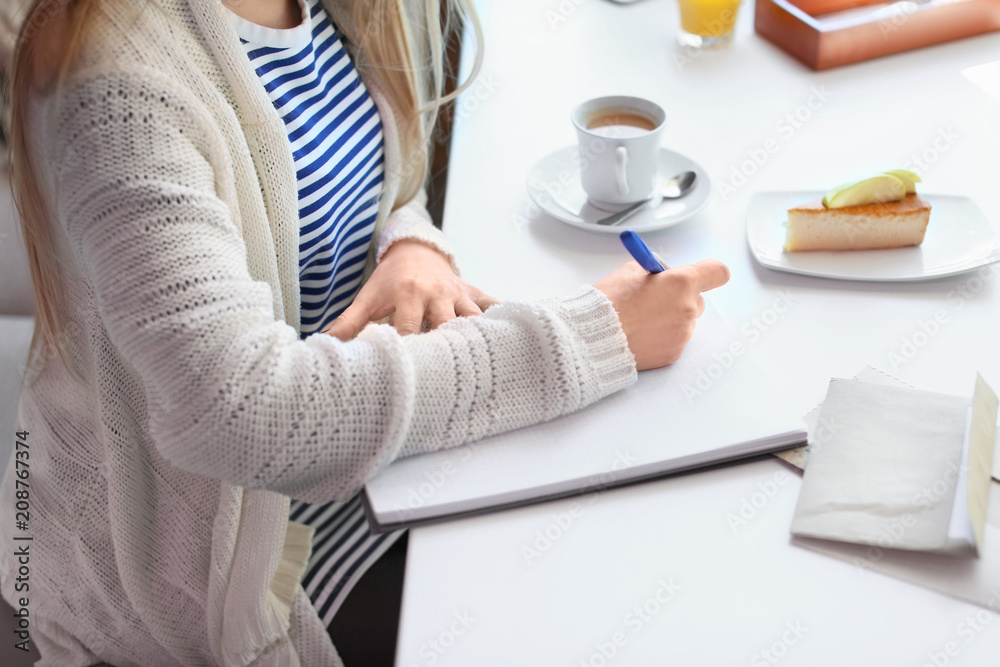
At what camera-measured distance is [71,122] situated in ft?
1.94

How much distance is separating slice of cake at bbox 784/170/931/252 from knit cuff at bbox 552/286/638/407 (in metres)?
0.26

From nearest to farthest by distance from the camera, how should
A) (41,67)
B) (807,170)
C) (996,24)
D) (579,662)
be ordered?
1. (579,662)
2. (41,67)
3. (807,170)
4. (996,24)

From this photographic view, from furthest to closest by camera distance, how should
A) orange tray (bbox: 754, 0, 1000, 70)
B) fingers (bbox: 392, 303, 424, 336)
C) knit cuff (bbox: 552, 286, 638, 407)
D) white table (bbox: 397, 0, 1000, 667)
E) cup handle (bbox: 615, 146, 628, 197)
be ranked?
1. orange tray (bbox: 754, 0, 1000, 70)
2. cup handle (bbox: 615, 146, 628, 197)
3. fingers (bbox: 392, 303, 424, 336)
4. knit cuff (bbox: 552, 286, 638, 407)
5. white table (bbox: 397, 0, 1000, 667)

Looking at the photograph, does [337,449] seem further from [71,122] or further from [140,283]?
[71,122]

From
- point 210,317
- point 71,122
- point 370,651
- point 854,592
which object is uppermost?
point 71,122

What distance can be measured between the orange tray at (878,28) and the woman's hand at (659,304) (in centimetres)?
61

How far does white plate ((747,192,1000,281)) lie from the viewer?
793mm

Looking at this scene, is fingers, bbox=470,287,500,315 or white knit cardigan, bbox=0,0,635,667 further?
fingers, bbox=470,287,500,315

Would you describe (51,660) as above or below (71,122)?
below

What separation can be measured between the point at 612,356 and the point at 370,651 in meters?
0.43

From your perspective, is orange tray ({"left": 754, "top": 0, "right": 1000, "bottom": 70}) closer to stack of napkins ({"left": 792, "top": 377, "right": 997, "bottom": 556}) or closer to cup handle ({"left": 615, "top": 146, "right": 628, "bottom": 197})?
cup handle ({"left": 615, "top": 146, "right": 628, "bottom": 197})

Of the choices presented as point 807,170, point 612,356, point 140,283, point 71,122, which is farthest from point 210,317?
point 807,170

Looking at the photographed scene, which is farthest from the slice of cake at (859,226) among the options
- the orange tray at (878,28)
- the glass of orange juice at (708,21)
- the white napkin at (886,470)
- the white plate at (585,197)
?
the glass of orange juice at (708,21)

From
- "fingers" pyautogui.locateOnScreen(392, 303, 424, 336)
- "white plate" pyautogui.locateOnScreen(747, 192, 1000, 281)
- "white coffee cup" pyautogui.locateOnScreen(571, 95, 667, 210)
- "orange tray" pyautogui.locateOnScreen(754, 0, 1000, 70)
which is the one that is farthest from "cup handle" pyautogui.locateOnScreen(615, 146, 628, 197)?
"orange tray" pyautogui.locateOnScreen(754, 0, 1000, 70)
